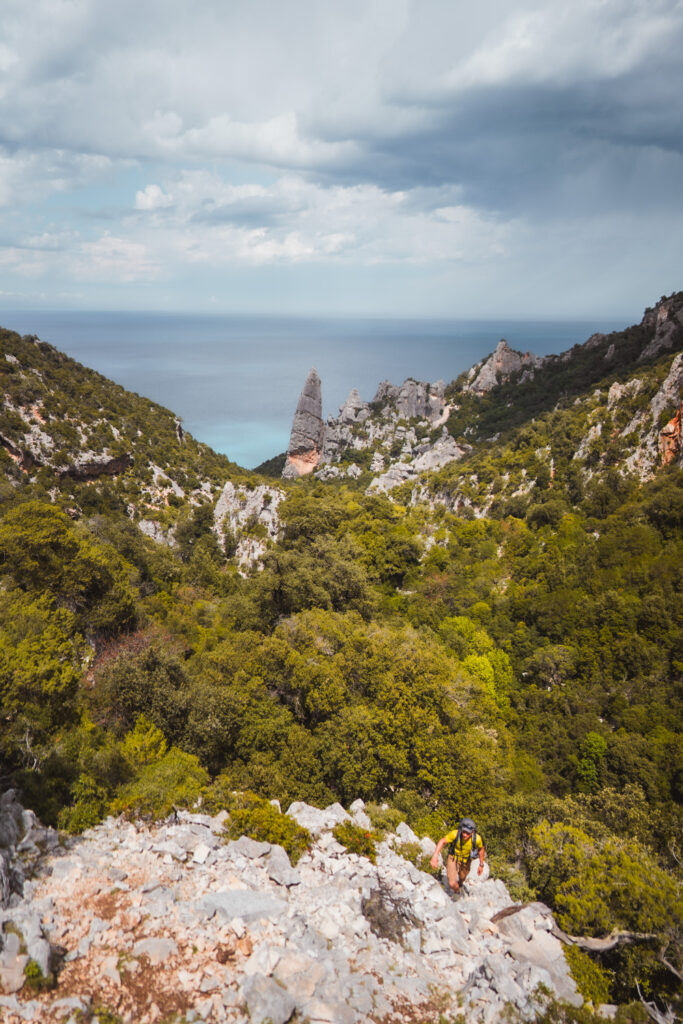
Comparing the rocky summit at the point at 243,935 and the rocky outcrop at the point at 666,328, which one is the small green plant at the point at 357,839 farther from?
the rocky outcrop at the point at 666,328

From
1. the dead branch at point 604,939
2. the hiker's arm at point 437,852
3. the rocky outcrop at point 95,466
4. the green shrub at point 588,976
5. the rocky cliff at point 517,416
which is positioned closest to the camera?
the green shrub at point 588,976

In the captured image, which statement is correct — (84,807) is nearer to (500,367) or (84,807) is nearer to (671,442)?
(671,442)

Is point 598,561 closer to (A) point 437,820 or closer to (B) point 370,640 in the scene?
(B) point 370,640

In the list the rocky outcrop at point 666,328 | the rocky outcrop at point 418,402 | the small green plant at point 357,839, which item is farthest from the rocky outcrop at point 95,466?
the rocky outcrop at point 418,402

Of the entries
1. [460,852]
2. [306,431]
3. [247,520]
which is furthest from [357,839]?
[306,431]

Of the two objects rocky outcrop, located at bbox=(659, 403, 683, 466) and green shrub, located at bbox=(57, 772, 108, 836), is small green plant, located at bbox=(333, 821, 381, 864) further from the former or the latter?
rocky outcrop, located at bbox=(659, 403, 683, 466)

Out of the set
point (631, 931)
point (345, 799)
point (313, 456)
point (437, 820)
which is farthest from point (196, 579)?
point (313, 456)
